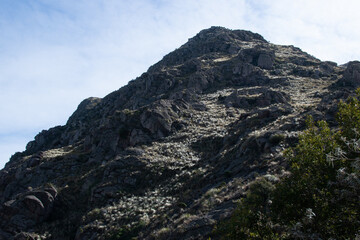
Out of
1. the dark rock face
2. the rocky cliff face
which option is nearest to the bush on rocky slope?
the rocky cliff face

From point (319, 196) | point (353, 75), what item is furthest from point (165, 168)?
point (353, 75)

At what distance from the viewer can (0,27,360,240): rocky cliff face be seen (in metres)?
20.6

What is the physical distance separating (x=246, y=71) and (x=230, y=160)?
2140 inches

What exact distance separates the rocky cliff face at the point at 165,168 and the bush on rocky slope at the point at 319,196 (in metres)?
5.89

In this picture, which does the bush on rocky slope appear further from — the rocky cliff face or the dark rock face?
the dark rock face

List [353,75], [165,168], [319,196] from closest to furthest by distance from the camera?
[319,196] < [165,168] < [353,75]

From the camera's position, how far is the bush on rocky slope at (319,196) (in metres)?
8.05

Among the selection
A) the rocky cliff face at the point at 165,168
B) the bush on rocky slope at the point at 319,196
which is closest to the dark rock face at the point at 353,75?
the rocky cliff face at the point at 165,168

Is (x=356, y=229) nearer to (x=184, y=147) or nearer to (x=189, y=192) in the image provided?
(x=189, y=192)

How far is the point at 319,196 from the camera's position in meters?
9.01

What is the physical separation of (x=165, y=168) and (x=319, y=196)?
23.0 metres

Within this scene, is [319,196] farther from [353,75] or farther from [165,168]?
[353,75]

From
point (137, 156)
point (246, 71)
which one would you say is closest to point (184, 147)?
point (137, 156)

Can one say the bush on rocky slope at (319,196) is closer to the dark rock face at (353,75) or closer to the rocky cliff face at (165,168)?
the rocky cliff face at (165,168)
